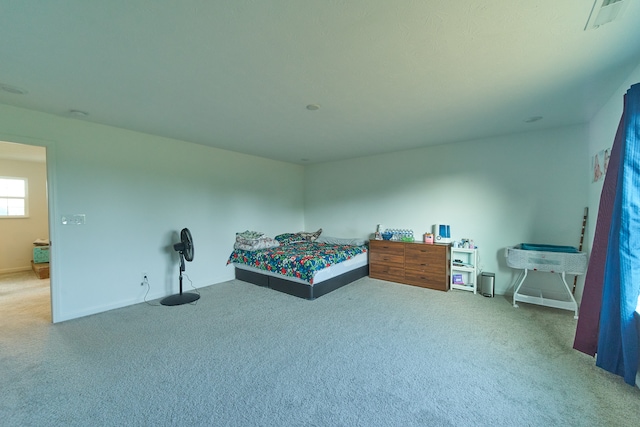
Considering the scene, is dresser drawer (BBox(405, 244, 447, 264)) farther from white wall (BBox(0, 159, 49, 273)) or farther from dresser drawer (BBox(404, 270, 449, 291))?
white wall (BBox(0, 159, 49, 273))

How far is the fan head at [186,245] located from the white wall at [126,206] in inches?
14.4

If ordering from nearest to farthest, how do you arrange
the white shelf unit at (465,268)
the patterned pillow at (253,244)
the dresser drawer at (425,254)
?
the white shelf unit at (465,268), the dresser drawer at (425,254), the patterned pillow at (253,244)

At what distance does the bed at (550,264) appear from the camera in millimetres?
2977

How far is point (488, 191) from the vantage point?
13.0 feet

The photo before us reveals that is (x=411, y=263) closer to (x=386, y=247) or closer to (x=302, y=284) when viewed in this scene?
(x=386, y=247)

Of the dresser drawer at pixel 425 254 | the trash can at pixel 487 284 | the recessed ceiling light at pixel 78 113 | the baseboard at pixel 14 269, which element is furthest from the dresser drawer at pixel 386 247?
the baseboard at pixel 14 269

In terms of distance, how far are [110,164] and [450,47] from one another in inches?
160

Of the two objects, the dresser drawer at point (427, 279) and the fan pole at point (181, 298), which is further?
the dresser drawer at point (427, 279)

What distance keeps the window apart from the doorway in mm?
21

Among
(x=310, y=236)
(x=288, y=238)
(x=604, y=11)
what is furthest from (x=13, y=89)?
(x=310, y=236)

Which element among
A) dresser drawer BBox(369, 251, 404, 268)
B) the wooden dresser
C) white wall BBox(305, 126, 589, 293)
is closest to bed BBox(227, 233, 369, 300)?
dresser drawer BBox(369, 251, 404, 268)

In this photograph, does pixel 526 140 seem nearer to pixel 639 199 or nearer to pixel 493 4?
pixel 639 199

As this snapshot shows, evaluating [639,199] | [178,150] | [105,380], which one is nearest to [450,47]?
[639,199]

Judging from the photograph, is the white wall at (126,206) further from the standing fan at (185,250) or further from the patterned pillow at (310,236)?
the patterned pillow at (310,236)
